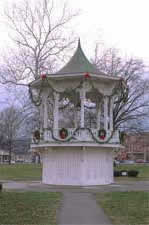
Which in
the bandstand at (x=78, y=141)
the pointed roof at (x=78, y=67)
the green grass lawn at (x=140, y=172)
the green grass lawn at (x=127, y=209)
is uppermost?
the pointed roof at (x=78, y=67)

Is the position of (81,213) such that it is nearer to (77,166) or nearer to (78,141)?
(78,141)

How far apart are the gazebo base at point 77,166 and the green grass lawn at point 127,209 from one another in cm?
664

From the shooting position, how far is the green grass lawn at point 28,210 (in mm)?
11125

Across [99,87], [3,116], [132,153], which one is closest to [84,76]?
[99,87]

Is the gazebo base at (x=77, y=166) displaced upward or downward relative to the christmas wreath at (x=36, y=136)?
downward

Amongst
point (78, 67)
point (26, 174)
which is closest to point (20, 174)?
point (26, 174)

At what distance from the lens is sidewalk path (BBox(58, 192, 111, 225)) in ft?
36.3

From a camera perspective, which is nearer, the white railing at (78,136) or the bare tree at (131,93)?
the white railing at (78,136)

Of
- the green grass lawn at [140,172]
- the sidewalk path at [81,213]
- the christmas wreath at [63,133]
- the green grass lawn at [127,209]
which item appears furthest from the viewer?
the green grass lawn at [140,172]

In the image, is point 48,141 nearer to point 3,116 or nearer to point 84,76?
point 84,76

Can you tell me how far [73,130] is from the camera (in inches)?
958

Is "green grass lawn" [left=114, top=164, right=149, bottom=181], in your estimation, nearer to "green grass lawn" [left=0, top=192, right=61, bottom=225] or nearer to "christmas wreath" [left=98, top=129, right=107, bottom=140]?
"christmas wreath" [left=98, top=129, right=107, bottom=140]

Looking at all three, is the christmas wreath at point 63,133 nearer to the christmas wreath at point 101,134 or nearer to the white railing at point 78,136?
the white railing at point 78,136

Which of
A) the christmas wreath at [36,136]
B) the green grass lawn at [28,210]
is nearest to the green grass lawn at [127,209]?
the green grass lawn at [28,210]
